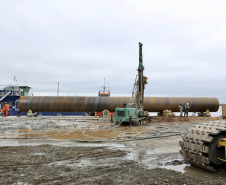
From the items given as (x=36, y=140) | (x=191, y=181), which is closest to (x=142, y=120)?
(x=36, y=140)

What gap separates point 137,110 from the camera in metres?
17.4

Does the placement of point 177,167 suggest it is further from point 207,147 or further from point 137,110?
point 137,110

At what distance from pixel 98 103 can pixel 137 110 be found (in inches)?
405

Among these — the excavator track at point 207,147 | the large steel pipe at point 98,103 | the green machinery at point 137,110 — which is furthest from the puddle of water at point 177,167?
the large steel pipe at point 98,103

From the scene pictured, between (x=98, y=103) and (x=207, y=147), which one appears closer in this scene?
(x=207, y=147)

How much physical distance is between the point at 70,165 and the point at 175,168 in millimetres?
2613

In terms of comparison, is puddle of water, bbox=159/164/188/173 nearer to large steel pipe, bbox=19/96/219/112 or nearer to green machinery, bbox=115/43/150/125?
green machinery, bbox=115/43/150/125

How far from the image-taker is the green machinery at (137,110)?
16156 millimetres

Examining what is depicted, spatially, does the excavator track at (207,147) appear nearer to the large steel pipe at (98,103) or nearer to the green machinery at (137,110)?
the green machinery at (137,110)

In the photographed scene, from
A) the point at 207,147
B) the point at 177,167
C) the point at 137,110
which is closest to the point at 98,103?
the point at 137,110

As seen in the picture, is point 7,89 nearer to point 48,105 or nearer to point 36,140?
point 48,105

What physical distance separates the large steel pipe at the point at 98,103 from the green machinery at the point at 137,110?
7.70 m

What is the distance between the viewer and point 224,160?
444 centimetres

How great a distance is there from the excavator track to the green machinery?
416 inches
